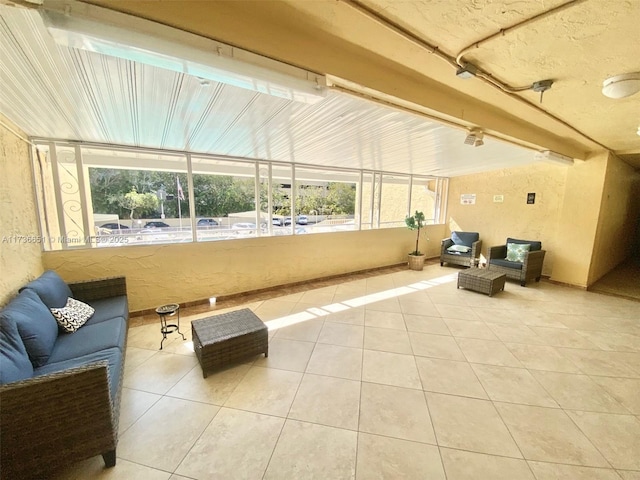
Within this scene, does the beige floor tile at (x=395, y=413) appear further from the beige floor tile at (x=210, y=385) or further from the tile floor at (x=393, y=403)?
the beige floor tile at (x=210, y=385)

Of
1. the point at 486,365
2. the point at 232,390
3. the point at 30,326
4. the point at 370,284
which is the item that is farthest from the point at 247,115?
the point at 370,284

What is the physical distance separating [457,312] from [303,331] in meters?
2.22

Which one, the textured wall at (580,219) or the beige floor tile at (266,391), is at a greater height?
the textured wall at (580,219)

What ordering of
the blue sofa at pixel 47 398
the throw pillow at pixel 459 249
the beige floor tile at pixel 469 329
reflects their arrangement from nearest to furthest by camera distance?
the blue sofa at pixel 47 398
the beige floor tile at pixel 469 329
the throw pillow at pixel 459 249

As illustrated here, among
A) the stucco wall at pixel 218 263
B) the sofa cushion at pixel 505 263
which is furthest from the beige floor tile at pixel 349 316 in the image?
the sofa cushion at pixel 505 263

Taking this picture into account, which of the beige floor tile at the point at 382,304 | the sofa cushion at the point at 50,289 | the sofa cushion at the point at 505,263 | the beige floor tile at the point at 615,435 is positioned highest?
the sofa cushion at the point at 50,289

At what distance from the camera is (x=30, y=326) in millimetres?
1658

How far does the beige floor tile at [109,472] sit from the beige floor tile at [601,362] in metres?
3.54

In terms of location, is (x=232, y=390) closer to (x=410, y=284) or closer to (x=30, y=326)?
(x=30, y=326)

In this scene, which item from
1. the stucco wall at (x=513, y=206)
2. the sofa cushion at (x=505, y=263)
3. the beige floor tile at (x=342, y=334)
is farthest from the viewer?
the stucco wall at (x=513, y=206)

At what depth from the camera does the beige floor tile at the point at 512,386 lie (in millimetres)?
1932

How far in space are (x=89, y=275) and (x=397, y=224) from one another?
227 inches

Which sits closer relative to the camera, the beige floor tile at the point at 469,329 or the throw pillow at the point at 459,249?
the beige floor tile at the point at 469,329

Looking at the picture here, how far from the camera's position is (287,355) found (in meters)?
2.46
